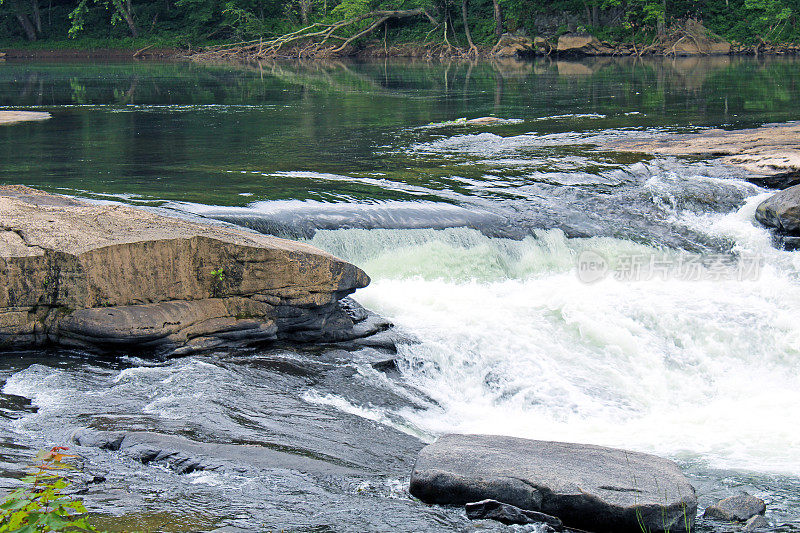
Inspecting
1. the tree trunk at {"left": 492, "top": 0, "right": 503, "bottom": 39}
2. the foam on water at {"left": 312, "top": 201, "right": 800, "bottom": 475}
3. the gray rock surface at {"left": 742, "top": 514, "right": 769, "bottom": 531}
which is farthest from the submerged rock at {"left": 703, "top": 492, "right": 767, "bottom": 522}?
the tree trunk at {"left": 492, "top": 0, "right": 503, "bottom": 39}

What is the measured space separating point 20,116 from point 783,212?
17546mm

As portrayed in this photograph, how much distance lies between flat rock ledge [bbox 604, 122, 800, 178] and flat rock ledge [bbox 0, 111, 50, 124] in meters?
13.8

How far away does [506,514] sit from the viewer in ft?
16.5

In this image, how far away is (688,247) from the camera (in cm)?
1152

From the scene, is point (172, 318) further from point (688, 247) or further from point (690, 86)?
point (690, 86)

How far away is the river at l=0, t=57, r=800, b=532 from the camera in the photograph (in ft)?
18.5

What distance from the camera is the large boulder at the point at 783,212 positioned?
11.4 m

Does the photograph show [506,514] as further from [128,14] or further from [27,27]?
[27,27]

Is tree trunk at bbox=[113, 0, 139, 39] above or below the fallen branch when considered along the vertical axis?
A: above

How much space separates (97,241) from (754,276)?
8.25 meters

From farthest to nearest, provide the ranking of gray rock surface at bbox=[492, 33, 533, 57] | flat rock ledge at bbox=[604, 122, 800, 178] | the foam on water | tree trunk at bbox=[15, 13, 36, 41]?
tree trunk at bbox=[15, 13, 36, 41], gray rock surface at bbox=[492, 33, 533, 57], flat rock ledge at bbox=[604, 122, 800, 178], the foam on water

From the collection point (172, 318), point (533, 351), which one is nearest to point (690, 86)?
point (533, 351)

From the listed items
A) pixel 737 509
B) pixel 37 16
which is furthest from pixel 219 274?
pixel 37 16

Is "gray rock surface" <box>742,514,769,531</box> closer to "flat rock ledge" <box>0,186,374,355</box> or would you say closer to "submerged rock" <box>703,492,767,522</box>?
"submerged rock" <box>703,492,767,522</box>
